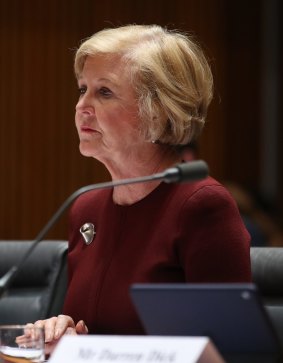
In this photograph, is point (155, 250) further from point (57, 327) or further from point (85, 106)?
point (85, 106)

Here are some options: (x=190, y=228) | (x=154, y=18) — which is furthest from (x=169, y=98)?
(x=154, y=18)

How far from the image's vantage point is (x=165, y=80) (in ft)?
9.07

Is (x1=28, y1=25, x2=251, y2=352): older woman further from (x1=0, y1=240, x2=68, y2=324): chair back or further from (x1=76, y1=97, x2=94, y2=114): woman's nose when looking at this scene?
(x1=0, y1=240, x2=68, y2=324): chair back

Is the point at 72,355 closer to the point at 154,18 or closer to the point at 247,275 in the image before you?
the point at 247,275

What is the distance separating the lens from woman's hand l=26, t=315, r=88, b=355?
8.52 ft

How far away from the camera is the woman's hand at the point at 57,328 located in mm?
2596

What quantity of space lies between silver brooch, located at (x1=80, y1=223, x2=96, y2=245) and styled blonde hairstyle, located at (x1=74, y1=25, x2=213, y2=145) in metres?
0.35

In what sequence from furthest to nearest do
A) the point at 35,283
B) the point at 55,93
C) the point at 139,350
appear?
the point at 55,93 < the point at 35,283 < the point at 139,350

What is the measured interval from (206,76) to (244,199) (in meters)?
3.25

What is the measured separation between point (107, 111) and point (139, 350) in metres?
1.17

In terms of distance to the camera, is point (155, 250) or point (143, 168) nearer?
point (155, 250)

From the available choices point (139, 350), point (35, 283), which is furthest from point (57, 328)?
point (139, 350)

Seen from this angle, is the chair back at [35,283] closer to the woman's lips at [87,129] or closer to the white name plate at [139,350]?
the woman's lips at [87,129]

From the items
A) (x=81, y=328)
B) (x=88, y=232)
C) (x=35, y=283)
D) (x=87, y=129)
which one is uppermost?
(x=87, y=129)
